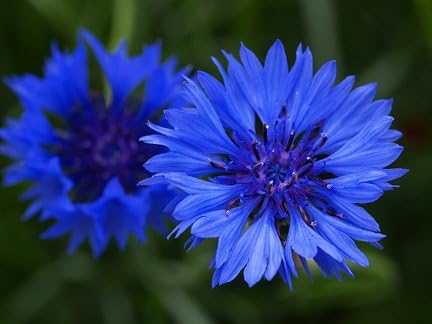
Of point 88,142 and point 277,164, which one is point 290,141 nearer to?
point 277,164

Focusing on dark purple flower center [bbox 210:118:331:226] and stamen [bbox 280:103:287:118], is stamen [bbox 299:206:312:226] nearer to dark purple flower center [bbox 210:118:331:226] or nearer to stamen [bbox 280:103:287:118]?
dark purple flower center [bbox 210:118:331:226]

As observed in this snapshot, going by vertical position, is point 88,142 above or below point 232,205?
above

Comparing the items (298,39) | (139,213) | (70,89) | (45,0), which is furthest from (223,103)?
(298,39)

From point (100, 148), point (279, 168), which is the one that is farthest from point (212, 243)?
point (279, 168)

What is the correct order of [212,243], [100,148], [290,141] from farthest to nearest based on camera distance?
[212,243] < [100,148] < [290,141]

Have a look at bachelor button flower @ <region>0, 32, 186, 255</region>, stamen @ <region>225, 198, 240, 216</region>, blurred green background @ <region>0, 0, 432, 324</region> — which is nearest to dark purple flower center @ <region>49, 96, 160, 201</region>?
bachelor button flower @ <region>0, 32, 186, 255</region>

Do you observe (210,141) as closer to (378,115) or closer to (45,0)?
(378,115)
